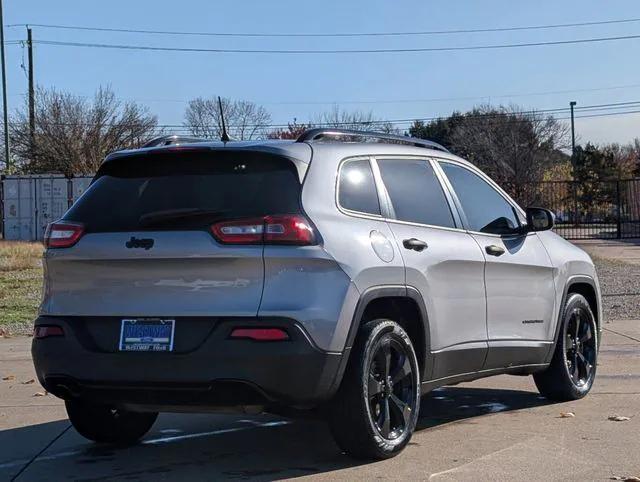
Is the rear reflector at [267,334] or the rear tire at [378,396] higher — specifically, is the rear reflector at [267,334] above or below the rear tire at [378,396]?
above

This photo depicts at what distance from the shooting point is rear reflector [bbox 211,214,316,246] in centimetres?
515

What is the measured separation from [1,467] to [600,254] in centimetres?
2204

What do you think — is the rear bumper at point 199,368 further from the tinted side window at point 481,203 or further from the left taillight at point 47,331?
the tinted side window at point 481,203

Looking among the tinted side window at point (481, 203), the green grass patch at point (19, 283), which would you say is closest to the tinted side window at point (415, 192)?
the tinted side window at point (481, 203)

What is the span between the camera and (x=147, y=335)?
5.28 m

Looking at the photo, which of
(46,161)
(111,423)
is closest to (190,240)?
(111,423)

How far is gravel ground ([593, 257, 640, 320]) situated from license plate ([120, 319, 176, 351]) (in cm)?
938

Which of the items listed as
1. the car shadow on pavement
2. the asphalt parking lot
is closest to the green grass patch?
the asphalt parking lot

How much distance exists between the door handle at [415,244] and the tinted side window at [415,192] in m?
0.17

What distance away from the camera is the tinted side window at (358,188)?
565cm

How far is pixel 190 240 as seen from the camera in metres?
5.25

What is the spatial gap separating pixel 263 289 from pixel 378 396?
110 cm

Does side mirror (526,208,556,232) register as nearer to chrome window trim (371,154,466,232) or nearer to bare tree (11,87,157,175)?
chrome window trim (371,154,466,232)

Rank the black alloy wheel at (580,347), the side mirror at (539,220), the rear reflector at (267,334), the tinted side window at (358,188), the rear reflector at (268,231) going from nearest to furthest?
the rear reflector at (267,334)
the rear reflector at (268,231)
the tinted side window at (358,188)
the side mirror at (539,220)
the black alloy wheel at (580,347)
